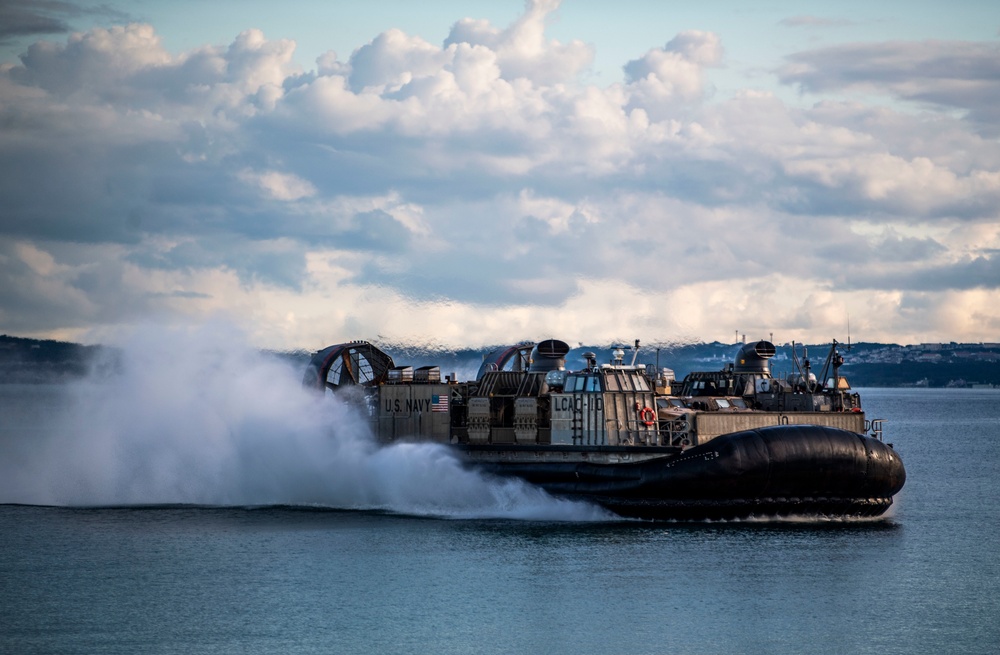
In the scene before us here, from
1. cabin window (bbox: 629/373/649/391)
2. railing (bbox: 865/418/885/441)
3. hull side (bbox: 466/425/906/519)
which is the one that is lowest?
hull side (bbox: 466/425/906/519)

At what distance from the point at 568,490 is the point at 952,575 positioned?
1146cm

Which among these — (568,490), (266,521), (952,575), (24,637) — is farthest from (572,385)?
(24,637)

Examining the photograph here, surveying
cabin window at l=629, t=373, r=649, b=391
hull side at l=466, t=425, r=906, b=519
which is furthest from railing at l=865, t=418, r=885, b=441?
cabin window at l=629, t=373, r=649, b=391

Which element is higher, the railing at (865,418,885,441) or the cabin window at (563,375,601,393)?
the cabin window at (563,375,601,393)

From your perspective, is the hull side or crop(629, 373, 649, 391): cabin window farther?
crop(629, 373, 649, 391): cabin window

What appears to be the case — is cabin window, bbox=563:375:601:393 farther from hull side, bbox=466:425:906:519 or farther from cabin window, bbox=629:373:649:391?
hull side, bbox=466:425:906:519

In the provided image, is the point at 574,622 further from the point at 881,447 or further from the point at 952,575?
the point at 881,447

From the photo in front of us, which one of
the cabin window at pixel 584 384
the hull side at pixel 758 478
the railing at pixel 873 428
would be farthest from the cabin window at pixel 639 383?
the railing at pixel 873 428

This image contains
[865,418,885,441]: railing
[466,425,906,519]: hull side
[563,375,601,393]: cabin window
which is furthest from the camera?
[563,375,601,393]: cabin window

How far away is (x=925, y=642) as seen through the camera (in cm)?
2439

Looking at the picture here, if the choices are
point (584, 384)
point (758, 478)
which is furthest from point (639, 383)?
point (758, 478)

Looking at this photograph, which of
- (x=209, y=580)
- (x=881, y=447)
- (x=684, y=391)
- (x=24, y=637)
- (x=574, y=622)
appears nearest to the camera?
(x=24, y=637)

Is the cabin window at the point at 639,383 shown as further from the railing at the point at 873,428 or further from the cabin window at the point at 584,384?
the railing at the point at 873,428

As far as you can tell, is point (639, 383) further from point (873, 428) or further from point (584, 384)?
point (873, 428)
